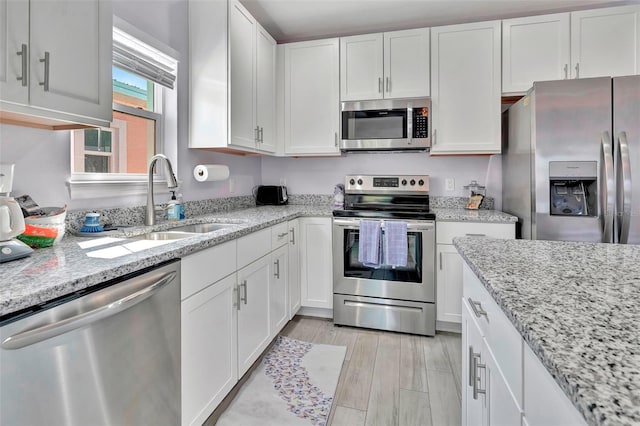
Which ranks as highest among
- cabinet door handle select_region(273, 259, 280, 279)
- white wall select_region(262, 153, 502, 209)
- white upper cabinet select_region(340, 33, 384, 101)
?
white upper cabinet select_region(340, 33, 384, 101)

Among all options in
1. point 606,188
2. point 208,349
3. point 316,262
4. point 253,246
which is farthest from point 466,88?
point 208,349

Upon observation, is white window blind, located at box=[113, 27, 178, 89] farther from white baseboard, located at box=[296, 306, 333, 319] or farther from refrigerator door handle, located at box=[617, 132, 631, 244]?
refrigerator door handle, located at box=[617, 132, 631, 244]

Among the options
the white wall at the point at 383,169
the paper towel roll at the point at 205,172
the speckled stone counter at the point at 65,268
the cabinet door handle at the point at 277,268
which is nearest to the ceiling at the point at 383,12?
the white wall at the point at 383,169

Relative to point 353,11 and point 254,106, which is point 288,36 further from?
point 254,106

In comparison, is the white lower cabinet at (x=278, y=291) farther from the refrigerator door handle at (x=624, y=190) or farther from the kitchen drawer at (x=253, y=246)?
the refrigerator door handle at (x=624, y=190)

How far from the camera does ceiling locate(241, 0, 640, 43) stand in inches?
106

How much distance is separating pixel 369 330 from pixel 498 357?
6.43 feet

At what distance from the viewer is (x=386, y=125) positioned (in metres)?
2.87

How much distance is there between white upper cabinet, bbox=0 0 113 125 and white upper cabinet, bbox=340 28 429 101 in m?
1.95

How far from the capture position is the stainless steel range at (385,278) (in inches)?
102

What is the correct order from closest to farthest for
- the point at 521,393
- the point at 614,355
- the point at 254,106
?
the point at 614,355 < the point at 521,393 < the point at 254,106

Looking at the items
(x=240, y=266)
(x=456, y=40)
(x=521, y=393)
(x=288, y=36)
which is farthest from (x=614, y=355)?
(x=288, y=36)

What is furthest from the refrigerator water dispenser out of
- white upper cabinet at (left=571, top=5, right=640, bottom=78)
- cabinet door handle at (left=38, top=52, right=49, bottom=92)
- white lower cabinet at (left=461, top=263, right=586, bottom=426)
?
cabinet door handle at (left=38, top=52, right=49, bottom=92)

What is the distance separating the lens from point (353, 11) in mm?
2828
